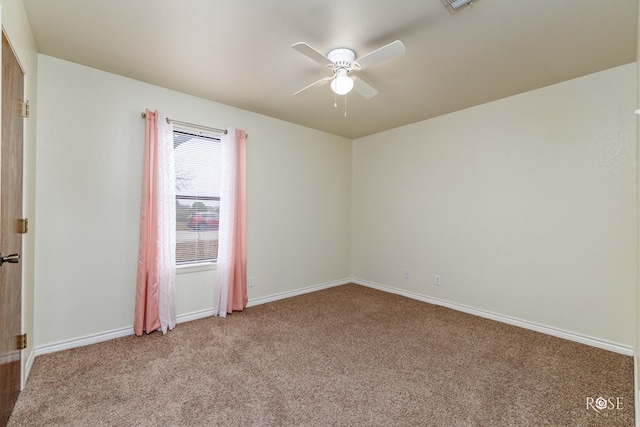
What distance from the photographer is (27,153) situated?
7.06 feet

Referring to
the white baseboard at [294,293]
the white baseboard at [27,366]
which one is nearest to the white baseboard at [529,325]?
the white baseboard at [294,293]

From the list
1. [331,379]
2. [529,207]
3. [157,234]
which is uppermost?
[529,207]

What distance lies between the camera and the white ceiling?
1.90 metres

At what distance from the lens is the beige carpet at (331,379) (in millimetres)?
1776

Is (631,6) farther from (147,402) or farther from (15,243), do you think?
(15,243)

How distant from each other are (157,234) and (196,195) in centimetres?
62

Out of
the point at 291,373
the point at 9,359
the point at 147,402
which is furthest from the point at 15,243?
the point at 291,373

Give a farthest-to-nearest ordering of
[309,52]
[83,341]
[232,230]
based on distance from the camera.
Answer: [232,230], [83,341], [309,52]

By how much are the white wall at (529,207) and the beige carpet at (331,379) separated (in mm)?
428

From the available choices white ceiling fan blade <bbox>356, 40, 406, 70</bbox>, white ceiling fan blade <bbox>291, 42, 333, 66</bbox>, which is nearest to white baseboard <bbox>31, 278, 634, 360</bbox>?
white ceiling fan blade <bbox>291, 42, 333, 66</bbox>

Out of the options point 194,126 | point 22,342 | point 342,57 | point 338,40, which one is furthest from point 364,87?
point 22,342

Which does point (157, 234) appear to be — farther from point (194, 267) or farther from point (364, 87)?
point (364, 87)

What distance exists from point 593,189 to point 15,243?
4.54 metres

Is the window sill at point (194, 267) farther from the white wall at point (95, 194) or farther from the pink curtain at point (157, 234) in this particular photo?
the pink curtain at point (157, 234)
